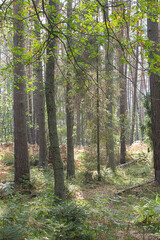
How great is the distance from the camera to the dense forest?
11.7ft

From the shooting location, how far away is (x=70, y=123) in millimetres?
10008

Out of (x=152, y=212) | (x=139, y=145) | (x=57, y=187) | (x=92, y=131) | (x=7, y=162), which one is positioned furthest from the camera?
(x=139, y=145)

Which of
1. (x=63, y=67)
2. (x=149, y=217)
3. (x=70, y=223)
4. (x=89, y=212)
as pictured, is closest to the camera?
(x=70, y=223)

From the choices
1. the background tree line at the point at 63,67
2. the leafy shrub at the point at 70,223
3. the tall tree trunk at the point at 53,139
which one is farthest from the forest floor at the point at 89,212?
the background tree line at the point at 63,67

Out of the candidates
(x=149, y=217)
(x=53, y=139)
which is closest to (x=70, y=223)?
(x=149, y=217)

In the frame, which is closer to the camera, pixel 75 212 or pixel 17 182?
pixel 75 212

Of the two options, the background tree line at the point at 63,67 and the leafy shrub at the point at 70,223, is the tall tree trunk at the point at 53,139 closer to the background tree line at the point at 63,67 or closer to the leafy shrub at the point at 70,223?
the background tree line at the point at 63,67

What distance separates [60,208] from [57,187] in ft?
4.57

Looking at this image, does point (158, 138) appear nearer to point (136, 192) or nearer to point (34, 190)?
point (136, 192)

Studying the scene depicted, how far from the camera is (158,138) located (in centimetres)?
834

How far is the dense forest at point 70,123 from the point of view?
11.7ft

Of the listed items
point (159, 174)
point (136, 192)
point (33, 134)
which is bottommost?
point (136, 192)

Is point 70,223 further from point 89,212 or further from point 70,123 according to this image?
point 70,123

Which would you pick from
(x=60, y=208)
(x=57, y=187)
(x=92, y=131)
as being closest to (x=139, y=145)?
(x=92, y=131)
